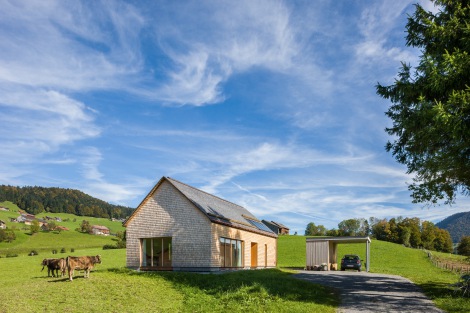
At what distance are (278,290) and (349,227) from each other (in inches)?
5299

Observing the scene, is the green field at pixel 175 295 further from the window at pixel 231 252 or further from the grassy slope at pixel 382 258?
the grassy slope at pixel 382 258

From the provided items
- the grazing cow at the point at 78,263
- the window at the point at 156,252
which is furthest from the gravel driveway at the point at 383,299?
the grazing cow at the point at 78,263

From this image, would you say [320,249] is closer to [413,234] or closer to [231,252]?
[231,252]

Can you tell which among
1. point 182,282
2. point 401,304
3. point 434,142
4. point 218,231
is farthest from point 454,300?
point 218,231

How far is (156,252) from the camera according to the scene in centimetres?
2766

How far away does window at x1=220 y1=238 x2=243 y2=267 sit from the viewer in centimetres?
2720

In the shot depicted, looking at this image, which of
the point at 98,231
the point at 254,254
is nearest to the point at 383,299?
the point at 254,254

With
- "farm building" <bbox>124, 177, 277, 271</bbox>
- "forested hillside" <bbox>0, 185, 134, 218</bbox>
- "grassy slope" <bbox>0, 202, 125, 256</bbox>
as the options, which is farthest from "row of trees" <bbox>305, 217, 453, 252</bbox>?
"forested hillside" <bbox>0, 185, 134, 218</bbox>

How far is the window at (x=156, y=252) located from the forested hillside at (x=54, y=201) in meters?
135

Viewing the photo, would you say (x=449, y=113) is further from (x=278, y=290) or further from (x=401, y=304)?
(x=278, y=290)

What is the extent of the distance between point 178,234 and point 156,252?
2688 mm

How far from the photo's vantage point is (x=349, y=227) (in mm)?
142375

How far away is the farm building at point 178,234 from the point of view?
25750mm

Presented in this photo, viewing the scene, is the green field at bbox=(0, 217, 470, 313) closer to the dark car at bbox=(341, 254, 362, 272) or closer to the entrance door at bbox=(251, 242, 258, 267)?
the entrance door at bbox=(251, 242, 258, 267)
